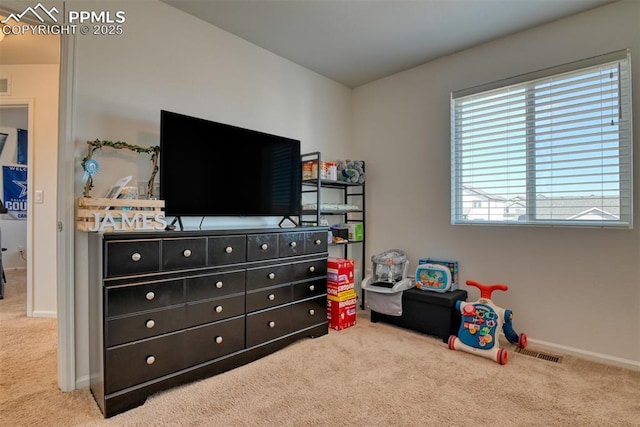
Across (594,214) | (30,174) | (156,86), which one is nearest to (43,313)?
(30,174)

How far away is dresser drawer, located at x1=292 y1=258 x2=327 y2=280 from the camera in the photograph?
259cm

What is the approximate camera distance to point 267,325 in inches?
92.9

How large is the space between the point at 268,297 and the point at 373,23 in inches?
88.7

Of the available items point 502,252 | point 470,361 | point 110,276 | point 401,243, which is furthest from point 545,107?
point 110,276

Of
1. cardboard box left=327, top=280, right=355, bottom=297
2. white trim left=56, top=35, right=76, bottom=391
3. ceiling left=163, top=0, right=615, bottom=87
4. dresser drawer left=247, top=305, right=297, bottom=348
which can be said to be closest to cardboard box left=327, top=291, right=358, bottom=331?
cardboard box left=327, top=280, right=355, bottom=297

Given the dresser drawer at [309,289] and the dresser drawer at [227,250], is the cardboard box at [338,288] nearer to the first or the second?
the dresser drawer at [309,289]

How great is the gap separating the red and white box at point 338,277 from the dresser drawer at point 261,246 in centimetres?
71

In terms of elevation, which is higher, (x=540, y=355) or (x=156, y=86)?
(x=156, y=86)

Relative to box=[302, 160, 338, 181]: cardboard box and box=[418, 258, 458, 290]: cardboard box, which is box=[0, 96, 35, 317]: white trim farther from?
box=[418, 258, 458, 290]: cardboard box

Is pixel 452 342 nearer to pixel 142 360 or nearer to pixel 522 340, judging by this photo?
pixel 522 340

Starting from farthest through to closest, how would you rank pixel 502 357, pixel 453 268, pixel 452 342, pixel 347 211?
1. pixel 347 211
2. pixel 453 268
3. pixel 452 342
4. pixel 502 357

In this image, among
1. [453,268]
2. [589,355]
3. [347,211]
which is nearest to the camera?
[589,355]

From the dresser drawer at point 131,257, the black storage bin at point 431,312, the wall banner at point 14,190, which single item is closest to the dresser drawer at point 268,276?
the dresser drawer at point 131,257

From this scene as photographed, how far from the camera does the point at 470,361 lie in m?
2.33
